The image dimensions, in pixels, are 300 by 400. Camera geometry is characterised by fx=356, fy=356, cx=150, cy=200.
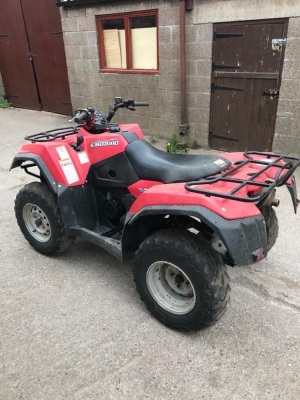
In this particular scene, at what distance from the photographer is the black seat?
247 cm

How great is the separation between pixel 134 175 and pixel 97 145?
0.45m

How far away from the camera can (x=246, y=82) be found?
5543mm

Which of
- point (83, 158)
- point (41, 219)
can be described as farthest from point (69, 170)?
point (41, 219)

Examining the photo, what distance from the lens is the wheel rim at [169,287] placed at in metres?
2.51

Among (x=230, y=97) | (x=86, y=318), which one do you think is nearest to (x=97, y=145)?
(x=86, y=318)

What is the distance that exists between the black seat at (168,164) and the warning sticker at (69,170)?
55 cm

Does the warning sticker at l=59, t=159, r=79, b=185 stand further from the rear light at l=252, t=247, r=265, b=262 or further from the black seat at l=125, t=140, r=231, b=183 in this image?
the rear light at l=252, t=247, r=265, b=262

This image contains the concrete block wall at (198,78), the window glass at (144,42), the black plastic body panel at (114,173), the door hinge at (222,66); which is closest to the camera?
the black plastic body panel at (114,173)

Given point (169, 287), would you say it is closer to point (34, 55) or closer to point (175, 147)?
point (175, 147)

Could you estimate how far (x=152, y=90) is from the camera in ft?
22.1

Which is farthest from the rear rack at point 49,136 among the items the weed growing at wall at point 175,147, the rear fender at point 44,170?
the weed growing at wall at point 175,147

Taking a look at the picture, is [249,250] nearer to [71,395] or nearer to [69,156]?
[71,395]

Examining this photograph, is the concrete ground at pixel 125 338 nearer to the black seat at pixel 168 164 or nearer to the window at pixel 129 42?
the black seat at pixel 168 164

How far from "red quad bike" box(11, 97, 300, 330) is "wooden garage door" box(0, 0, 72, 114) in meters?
5.84
